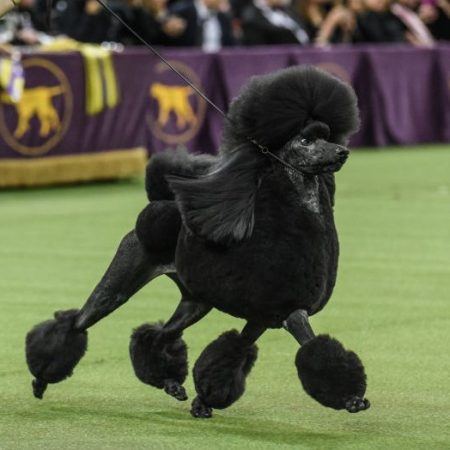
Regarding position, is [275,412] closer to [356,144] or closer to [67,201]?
[67,201]

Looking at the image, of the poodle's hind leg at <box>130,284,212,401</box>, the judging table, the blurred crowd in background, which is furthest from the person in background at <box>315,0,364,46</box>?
the poodle's hind leg at <box>130,284,212,401</box>

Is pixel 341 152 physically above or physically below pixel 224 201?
above

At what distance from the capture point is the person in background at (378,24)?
23.8 metres

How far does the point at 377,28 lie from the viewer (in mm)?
23875

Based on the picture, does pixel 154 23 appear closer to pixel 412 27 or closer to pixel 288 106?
pixel 412 27

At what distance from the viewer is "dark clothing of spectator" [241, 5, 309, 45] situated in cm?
2227

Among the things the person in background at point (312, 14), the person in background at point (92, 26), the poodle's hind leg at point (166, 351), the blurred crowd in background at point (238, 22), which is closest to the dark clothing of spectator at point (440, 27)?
the blurred crowd in background at point (238, 22)

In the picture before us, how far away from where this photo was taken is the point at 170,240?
6.13 metres

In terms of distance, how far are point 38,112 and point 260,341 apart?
8287 millimetres

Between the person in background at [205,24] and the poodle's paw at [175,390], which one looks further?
the person in background at [205,24]

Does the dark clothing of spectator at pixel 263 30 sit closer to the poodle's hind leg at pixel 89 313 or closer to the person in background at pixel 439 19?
the person in background at pixel 439 19

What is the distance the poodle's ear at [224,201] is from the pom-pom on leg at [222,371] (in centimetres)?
54

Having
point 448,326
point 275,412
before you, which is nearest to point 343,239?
point 448,326

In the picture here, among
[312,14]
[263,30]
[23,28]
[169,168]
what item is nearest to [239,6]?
[312,14]
